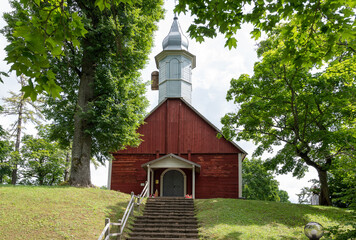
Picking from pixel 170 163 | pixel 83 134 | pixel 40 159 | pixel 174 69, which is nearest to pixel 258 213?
pixel 170 163

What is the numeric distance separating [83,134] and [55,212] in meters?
5.38

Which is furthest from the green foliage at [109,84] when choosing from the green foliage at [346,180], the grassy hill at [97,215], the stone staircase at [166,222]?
the green foliage at [346,180]

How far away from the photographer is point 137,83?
673 inches

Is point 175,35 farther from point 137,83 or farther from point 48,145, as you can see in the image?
point 48,145

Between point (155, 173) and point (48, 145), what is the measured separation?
38.3ft

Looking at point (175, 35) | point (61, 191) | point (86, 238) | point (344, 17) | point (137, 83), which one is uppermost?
point (175, 35)

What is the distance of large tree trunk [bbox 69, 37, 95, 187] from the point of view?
15094 millimetres

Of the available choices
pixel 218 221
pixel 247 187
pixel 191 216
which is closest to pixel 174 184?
pixel 191 216

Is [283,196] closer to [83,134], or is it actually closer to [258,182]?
[258,182]

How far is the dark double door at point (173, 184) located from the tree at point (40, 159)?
11.4 m

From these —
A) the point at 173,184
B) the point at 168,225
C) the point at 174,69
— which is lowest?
the point at 168,225

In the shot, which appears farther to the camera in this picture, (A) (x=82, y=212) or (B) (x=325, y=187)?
(B) (x=325, y=187)

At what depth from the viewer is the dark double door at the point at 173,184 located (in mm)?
20469

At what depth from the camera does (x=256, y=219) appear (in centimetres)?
1291
